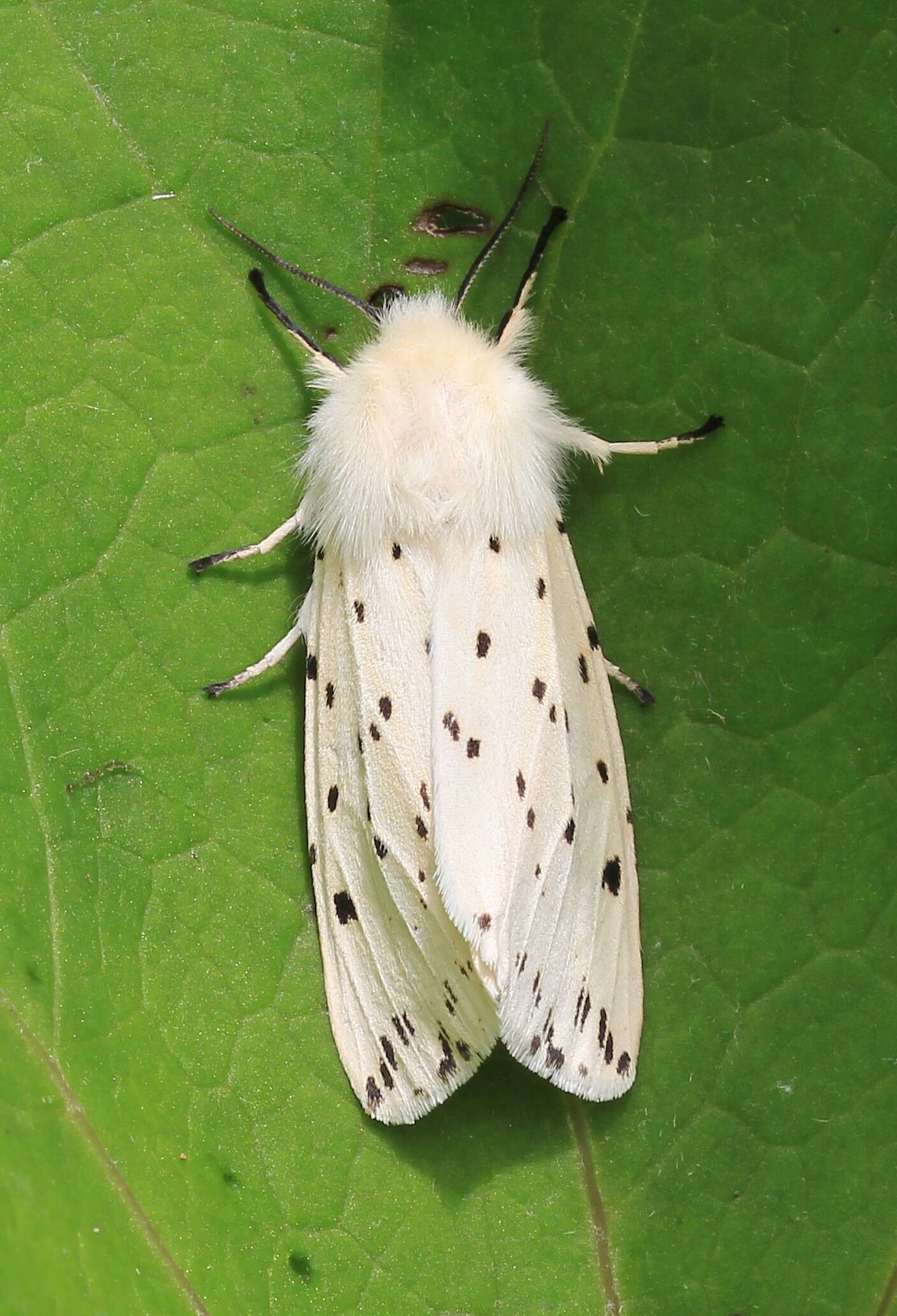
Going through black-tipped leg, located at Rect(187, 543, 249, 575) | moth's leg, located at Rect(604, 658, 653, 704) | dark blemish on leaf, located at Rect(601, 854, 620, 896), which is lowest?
dark blemish on leaf, located at Rect(601, 854, 620, 896)

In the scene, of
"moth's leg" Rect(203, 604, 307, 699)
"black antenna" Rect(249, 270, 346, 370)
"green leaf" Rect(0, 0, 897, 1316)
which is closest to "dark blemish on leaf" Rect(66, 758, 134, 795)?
"green leaf" Rect(0, 0, 897, 1316)

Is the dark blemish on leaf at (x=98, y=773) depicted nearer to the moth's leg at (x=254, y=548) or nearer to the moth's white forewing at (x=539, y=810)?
the moth's leg at (x=254, y=548)

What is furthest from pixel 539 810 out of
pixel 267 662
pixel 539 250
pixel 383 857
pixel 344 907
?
pixel 539 250

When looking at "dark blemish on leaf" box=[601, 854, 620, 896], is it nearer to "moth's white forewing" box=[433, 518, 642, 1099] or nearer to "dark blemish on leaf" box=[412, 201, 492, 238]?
"moth's white forewing" box=[433, 518, 642, 1099]

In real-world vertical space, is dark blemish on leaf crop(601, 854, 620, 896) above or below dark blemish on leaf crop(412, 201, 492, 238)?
below

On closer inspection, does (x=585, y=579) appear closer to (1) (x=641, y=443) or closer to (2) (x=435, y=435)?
(1) (x=641, y=443)

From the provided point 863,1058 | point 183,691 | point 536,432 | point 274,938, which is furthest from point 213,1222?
point 536,432

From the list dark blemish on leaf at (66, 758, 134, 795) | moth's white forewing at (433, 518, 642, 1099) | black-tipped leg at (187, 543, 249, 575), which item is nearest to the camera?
moth's white forewing at (433, 518, 642, 1099)
